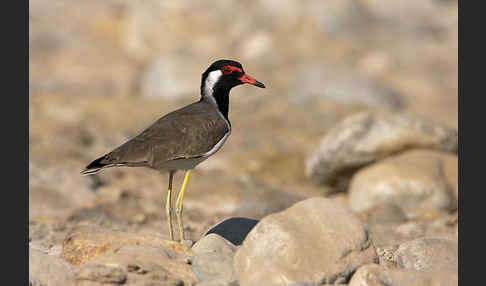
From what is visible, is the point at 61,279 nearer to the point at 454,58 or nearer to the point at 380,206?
the point at 380,206

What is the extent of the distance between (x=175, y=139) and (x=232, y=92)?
12.5 meters

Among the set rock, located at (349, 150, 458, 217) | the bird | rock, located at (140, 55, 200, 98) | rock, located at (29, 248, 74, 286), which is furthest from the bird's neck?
rock, located at (140, 55, 200, 98)

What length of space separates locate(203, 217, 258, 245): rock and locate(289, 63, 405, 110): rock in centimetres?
1233

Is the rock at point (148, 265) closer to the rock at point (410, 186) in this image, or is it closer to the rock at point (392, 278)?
the rock at point (392, 278)

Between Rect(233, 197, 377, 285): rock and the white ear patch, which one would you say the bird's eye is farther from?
Rect(233, 197, 377, 285): rock

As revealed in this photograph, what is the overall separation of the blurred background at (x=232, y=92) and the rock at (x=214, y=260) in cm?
250

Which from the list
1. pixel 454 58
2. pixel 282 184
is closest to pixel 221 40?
pixel 454 58

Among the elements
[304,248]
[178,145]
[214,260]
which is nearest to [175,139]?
[178,145]

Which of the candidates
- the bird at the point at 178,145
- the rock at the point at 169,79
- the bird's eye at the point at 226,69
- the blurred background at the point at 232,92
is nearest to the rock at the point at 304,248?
the bird at the point at 178,145

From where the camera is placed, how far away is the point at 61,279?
5.60 m

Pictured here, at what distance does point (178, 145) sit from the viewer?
688 centimetres

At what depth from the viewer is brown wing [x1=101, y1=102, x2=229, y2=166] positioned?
264 inches

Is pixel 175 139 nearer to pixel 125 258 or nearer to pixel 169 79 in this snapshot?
pixel 125 258

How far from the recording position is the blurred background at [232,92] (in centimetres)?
1120
